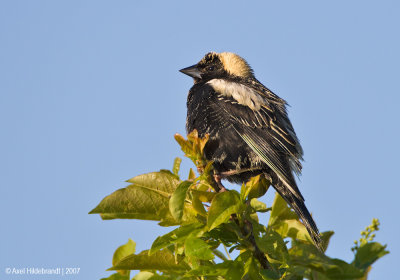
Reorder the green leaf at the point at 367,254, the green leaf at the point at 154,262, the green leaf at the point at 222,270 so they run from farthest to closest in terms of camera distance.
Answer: the green leaf at the point at 154,262 < the green leaf at the point at 222,270 < the green leaf at the point at 367,254

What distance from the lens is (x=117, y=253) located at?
8.98 ft

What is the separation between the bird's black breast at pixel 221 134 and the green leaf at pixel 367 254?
214cm

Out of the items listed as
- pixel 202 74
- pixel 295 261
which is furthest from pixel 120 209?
pixel 202 74

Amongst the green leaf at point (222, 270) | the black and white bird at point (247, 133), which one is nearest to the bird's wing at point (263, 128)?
the black and white bird at point (247, 133)

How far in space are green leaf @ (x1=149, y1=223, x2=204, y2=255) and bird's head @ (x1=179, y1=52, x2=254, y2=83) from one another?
329 cm

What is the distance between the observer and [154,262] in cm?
245

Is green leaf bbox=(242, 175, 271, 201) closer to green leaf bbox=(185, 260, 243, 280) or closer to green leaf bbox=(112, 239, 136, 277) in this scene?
green leaf bbox=(185, 260, 243, 280)

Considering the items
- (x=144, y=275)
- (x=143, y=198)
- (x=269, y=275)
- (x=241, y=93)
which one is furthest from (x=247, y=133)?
(x=269, y=275)

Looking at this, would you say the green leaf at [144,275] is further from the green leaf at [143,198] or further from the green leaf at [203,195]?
the green leaf at [203,195]

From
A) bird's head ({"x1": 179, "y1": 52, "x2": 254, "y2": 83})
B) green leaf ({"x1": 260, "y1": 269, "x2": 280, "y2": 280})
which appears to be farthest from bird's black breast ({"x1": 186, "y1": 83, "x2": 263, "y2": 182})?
green leaf ({"x1": 260, "y1": 269, "x2": 280, "y2": 280})

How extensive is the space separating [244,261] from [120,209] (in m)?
0.62

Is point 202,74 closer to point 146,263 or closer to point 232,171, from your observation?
point 232,171

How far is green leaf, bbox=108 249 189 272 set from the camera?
2393 millimetres

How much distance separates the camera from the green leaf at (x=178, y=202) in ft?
7.48
